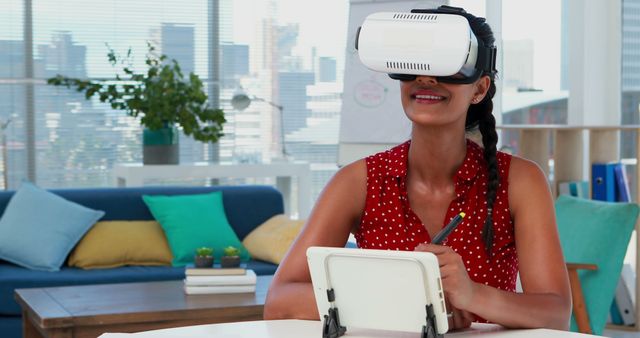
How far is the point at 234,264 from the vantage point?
4.45 metres

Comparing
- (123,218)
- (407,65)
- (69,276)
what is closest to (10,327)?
(69,276)

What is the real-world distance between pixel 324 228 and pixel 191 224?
359 centimetres

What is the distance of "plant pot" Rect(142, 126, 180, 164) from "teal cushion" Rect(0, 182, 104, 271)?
997mm

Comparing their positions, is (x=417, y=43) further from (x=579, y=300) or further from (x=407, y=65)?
(x=579, y=300)

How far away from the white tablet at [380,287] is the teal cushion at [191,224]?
155 inches

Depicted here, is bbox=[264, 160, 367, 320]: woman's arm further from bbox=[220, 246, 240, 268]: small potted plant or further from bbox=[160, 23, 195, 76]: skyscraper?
bbox=[160, 23, 195, 76]: skyscraper

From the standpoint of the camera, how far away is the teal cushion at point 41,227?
5355mm

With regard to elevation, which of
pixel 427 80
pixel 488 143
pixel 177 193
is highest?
pixel 427 80

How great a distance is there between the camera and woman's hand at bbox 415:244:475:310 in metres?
1.66

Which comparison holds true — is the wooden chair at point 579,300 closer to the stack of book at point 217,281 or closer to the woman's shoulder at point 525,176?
the stack of book at point 217,281

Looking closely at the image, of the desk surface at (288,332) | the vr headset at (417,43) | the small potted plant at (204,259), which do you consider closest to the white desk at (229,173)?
the small potted plant at (204,259)

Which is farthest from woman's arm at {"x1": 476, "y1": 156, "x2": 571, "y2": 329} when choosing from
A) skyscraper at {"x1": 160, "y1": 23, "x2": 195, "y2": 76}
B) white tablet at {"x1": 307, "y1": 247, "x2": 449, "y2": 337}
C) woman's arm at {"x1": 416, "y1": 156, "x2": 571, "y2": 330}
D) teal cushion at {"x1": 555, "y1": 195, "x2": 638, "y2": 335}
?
skyscraper at {"x1": 160, "y1": 23, "x2": 195, "y2": 76}

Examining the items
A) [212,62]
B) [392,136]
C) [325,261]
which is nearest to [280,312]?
[325,261]

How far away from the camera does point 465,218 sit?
6.76ft
